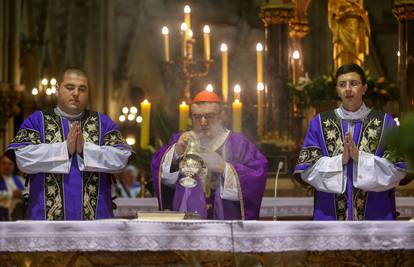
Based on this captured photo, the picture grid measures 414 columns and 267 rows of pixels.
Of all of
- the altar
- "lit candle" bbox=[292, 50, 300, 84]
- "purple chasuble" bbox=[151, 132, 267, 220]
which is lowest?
the altar

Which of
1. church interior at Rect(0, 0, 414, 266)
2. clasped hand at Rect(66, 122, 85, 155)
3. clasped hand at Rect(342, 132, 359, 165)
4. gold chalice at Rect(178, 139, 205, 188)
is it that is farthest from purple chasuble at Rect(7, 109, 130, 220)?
church interior at Rect(0, 0, 414, 266)

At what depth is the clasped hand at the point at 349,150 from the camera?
715cm

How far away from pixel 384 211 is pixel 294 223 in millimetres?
1263

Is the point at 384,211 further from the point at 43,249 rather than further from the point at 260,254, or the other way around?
the point at 43,249

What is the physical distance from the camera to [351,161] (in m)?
7.38

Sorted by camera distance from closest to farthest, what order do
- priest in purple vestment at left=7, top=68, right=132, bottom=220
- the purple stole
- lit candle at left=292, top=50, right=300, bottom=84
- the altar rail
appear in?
priest in purple vestment at left=7, top=68, right=132, bottom=220 < the altar rail < lit candle at left=292, top=50, right=300, bottom=84 < the purple stole

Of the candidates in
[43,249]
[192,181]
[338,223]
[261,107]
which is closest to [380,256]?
[338,223]

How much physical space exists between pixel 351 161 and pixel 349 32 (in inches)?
206

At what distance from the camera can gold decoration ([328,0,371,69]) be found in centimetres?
1242

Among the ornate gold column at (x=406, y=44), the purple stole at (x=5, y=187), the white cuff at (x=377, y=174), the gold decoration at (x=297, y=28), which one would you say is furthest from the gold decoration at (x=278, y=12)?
the white cuff at (x=377, y=174)

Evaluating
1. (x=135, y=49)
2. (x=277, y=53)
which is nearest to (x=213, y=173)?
(x=277, y=53)

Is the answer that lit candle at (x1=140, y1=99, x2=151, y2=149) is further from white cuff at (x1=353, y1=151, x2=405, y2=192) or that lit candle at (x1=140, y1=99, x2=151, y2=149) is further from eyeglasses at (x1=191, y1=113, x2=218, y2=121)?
white cuff at (x1=353, y1=151, x2=405, y2=192)

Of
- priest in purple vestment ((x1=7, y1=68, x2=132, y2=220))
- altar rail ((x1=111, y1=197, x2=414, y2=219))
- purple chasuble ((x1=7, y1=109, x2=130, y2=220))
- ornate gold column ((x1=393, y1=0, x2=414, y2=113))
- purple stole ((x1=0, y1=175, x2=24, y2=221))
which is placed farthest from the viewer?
purple stole ((x1=0, y1=175, x2=24, y2=221))

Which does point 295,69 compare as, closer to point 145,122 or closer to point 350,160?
point 145,122
